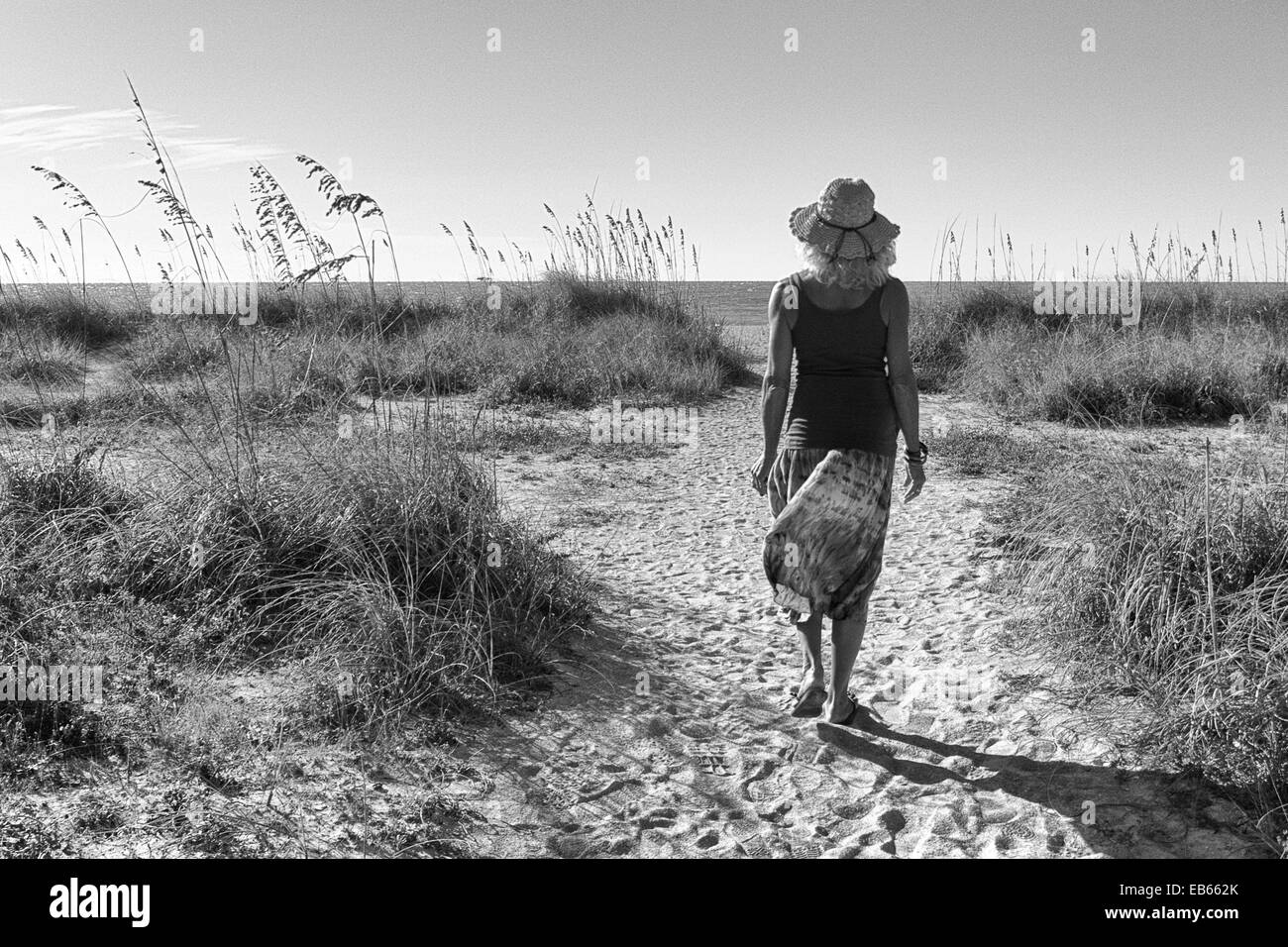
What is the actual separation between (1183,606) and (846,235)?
216 centimetres

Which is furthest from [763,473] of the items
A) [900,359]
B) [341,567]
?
[341,567]

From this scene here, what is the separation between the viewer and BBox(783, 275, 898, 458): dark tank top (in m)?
3.56

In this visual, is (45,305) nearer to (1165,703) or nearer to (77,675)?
(77,675)

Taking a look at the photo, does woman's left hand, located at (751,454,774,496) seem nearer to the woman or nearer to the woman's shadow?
the woman

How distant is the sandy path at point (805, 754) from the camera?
318 cm

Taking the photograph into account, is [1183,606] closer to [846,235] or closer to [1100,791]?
[1100,791]

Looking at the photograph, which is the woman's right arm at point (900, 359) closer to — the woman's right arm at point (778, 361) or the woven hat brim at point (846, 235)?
the woven hat brim at point (846, 235)

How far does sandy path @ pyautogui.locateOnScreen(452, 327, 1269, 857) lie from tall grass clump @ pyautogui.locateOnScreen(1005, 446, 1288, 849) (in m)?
0.18

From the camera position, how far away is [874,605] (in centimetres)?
540

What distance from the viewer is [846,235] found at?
349cm

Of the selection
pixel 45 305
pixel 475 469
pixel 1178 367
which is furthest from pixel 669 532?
pixel 45 305

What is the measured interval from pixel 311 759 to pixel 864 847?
A: 1956 millimetres

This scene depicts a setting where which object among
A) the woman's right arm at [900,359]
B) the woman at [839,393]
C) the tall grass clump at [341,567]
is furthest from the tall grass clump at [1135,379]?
the tall grass clump at [341,567]
